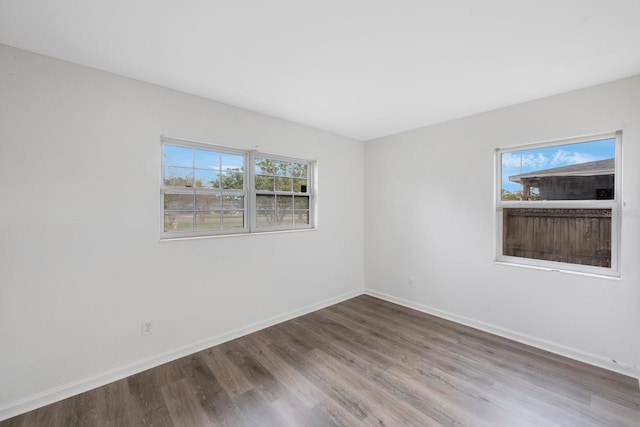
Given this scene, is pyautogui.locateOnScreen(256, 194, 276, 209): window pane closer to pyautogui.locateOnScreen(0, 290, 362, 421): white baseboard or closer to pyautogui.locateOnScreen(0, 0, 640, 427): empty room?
pyautogui.locateOnScreen(0, 0, 640, 427): empty room

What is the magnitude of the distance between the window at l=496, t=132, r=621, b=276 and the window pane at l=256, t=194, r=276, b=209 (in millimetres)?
2622

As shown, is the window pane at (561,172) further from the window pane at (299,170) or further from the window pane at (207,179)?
the window pane at (207,179)

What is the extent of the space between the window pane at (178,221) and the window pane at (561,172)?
11.2ft

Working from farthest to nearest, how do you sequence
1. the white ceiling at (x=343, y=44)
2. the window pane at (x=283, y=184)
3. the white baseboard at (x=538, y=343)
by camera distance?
the window pane at (x=283, y=184)
the white baseboard at (x=538, y=343)
the white ceiling at (x=343, y=44)

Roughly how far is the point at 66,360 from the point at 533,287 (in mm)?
4151

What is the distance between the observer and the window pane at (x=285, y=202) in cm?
337

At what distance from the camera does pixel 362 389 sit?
2.04 meters

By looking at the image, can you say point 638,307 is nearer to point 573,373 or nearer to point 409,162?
point 573,373

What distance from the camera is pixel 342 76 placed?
7.25ft

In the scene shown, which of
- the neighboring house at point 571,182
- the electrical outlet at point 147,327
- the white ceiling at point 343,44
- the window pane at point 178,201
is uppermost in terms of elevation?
the white ceiling at point 343,44

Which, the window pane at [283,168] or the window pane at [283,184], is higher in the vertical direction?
the window pane at [283,168]

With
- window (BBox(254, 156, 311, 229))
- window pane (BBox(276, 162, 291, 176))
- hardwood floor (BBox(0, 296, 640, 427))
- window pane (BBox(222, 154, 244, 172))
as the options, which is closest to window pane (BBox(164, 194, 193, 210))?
window pane (BBox(222, 154, 244, 172))

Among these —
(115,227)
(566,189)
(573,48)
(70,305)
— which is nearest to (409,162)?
(566,189)


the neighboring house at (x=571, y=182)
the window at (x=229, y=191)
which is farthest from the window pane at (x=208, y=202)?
the neighboring house at (x=571, y=182)
